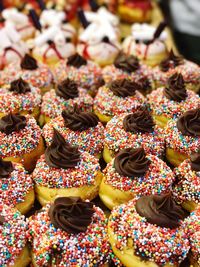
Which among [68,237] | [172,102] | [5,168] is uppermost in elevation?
[5,168]

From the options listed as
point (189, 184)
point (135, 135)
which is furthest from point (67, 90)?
point (189, 184)

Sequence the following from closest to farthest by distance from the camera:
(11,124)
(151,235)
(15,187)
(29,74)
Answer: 1. (151,235)
2. (15,187)
3. (11,124)
4. (29,74)

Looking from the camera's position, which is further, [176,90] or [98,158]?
[176,90]

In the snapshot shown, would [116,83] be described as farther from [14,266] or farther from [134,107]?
[14,266]

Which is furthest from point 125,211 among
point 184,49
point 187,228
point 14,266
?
point 184,49

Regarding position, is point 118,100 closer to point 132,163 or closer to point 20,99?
point 20,99

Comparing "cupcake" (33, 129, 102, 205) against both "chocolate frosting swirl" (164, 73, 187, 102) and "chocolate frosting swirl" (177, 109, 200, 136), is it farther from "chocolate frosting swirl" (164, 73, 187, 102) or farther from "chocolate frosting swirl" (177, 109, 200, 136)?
"chocolate frosting swirl" (164, 73, 187, 102)
